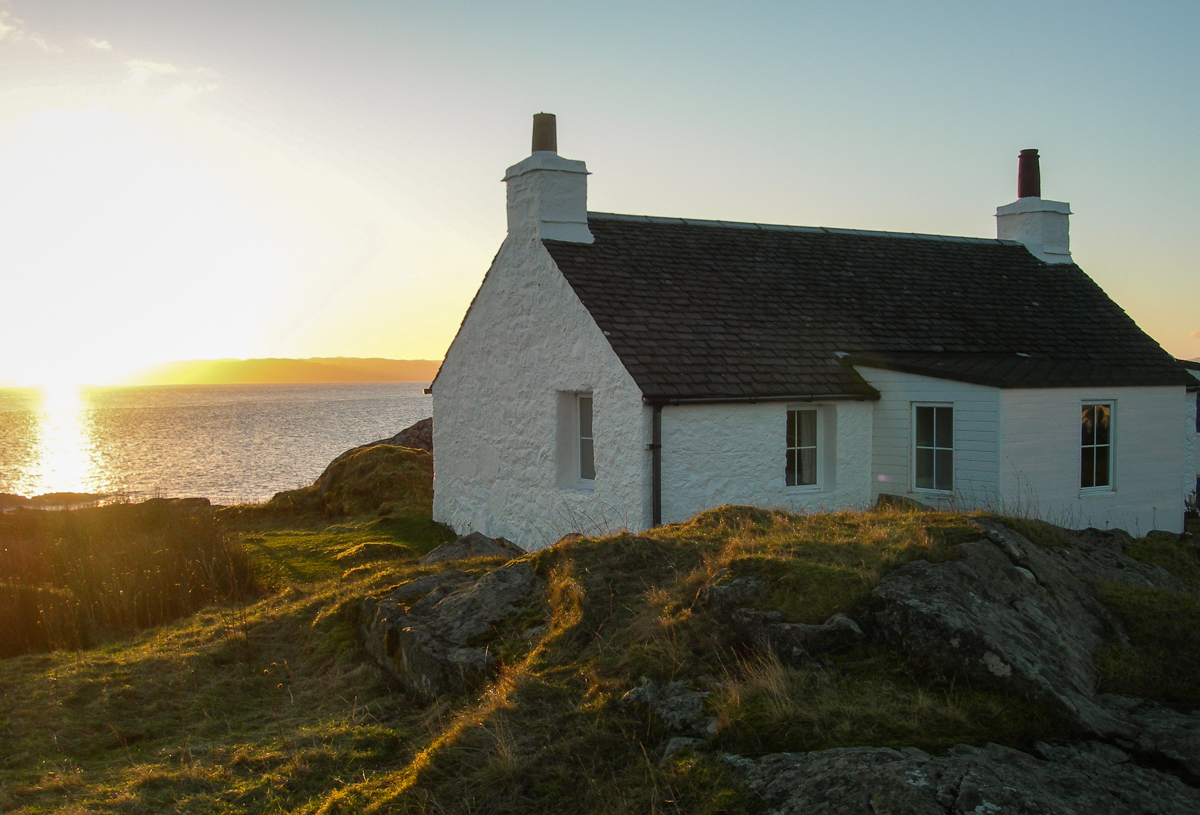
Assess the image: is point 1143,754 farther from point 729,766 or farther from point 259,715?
point 259,715

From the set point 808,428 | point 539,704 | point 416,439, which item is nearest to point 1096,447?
point 808,428

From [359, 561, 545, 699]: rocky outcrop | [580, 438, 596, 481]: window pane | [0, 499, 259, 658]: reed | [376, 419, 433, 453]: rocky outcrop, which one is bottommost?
[0, 499, 259, 658]: reed

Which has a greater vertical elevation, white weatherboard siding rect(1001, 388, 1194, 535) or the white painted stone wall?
the white painted stone wall

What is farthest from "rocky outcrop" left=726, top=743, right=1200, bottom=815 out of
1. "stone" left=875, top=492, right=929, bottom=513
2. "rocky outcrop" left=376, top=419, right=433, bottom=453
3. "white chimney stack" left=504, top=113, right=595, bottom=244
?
"rocky outcrop" left=376, top=419, right=433, bottom=453

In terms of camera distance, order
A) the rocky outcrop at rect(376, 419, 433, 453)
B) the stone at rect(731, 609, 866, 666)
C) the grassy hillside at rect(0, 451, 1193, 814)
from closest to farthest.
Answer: the grassy hillside at rect(0, 451, 1193, 814)
the stone at rect(731, 609, 866, 666)
the rocky outcrop at rect(376, 419, 433, 453)

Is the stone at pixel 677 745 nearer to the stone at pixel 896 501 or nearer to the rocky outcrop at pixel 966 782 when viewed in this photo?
the rocky outcrop at pixel 966 782

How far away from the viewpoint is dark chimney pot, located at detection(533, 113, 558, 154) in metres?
15.7

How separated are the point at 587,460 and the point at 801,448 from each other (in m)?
3.56

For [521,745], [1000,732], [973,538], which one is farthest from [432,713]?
[973,538]

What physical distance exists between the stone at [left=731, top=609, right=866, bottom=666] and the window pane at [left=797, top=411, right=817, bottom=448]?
29.1ft

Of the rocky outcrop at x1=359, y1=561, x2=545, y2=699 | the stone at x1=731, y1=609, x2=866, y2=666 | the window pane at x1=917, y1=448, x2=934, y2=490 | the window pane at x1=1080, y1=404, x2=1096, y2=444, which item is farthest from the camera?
the window pane at x1=1080, y1=404, x2=1096, y2=444

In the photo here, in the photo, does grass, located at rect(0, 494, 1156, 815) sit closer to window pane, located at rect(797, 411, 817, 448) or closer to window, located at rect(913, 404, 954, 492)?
window pane, located at rect(797, 411, 817, 448)

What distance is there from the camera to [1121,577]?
792 centimetres

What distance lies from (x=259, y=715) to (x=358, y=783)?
2.14 meters
